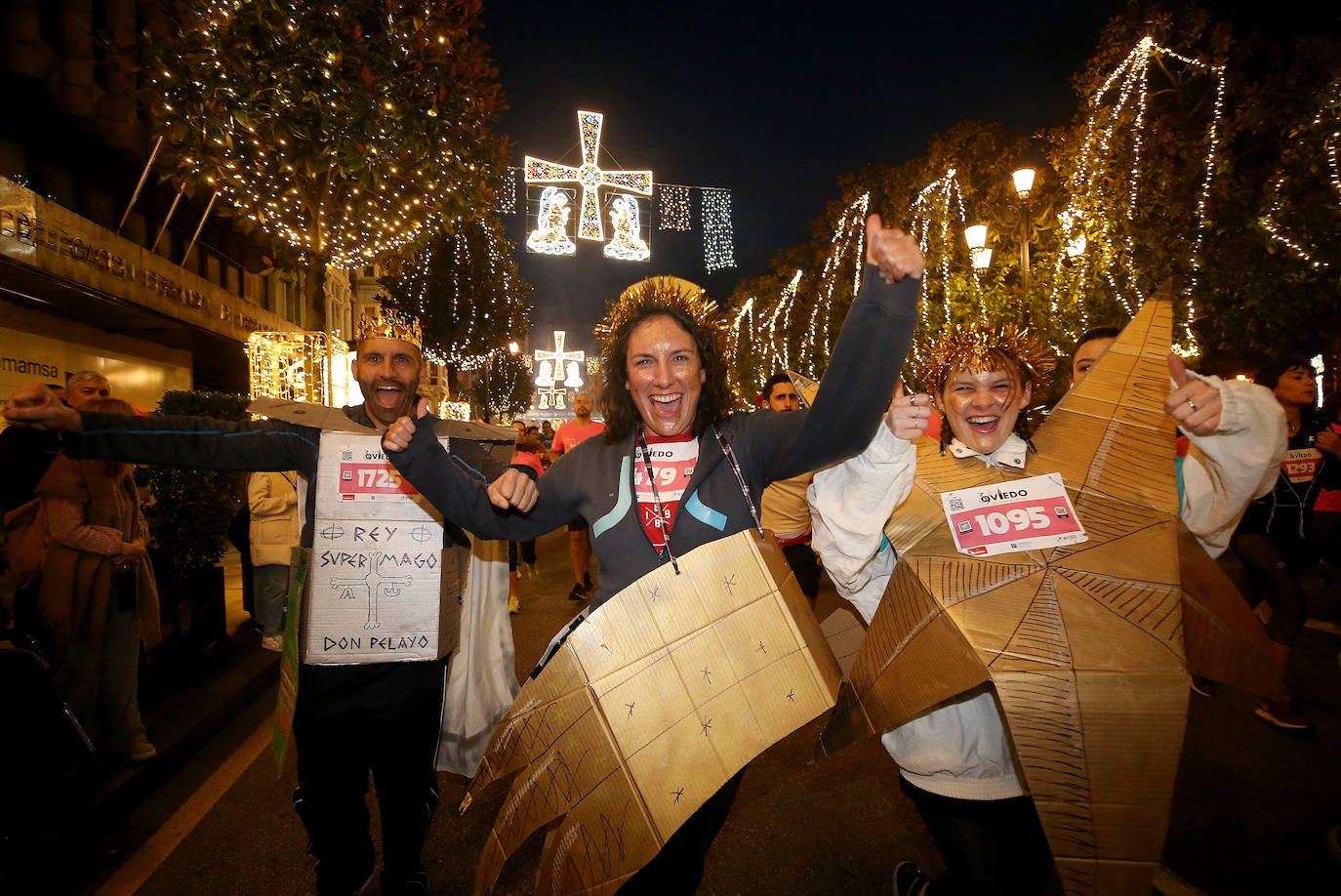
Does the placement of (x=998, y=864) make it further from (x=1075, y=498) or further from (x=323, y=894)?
(x=323, y=894)

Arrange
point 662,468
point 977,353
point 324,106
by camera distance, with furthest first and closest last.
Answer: point 324,106 < point 977,353 < point 662,468

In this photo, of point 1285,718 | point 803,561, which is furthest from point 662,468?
point 1285,718

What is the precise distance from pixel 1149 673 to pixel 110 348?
64.9 feet

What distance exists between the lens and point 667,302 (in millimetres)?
2330

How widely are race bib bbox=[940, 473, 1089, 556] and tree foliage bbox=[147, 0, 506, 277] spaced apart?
4551 mm

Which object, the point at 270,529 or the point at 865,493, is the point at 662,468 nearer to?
the point at 865,493

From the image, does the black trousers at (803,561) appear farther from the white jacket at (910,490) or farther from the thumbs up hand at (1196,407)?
the thumbs up hand at (1196,407)

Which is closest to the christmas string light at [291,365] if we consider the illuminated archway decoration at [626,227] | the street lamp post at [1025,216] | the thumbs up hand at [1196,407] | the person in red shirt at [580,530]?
the person in red shirt at [580,530]

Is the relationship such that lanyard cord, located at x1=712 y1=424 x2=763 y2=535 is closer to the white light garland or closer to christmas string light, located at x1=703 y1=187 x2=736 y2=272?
the white light garland

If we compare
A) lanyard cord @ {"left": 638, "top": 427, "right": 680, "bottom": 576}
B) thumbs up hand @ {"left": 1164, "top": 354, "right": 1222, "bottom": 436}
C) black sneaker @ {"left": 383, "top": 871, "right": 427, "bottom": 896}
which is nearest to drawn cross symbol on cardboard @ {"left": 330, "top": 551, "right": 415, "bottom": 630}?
black sneaker @ {"left": 383, "top": 871, "right": 427, "bottom": 896}

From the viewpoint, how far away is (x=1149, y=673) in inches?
64.2

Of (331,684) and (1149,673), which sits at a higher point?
(1149,673)

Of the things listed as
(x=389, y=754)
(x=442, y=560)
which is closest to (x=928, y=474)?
(x=442, y=560)

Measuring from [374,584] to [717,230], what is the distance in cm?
2683
